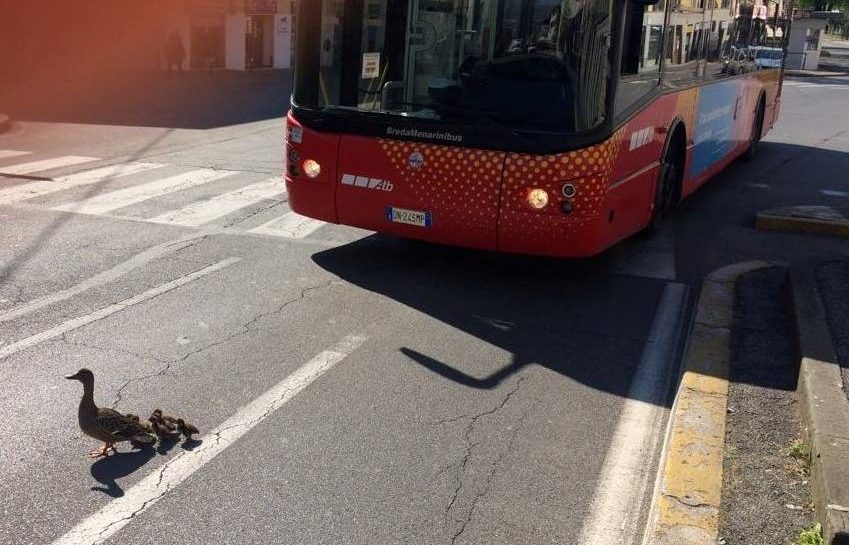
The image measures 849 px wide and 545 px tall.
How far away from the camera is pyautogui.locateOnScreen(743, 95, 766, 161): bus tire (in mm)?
17297

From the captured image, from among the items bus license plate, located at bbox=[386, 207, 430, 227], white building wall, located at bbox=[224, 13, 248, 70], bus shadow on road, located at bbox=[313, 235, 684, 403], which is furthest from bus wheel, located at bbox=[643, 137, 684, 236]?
white building wall, located at bbox=[224, 13, 248, 70]

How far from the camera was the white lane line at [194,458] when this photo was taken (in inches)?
172

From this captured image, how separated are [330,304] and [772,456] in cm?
381

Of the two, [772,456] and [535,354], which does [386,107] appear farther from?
[772,456]

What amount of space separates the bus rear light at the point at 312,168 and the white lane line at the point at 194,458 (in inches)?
93.2

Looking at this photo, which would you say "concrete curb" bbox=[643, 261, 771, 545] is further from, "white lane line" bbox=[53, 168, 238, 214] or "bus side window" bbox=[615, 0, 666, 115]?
"white lane line" bbox=[53, 168, 238, 214]

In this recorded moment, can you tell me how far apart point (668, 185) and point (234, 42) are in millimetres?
34473

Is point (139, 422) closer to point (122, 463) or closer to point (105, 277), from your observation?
point (122, 463)

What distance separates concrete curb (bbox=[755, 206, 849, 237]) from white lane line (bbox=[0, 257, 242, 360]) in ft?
19.5

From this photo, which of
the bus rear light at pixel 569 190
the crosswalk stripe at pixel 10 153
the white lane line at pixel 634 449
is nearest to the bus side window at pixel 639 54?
the bus rear light at pixel 569 190

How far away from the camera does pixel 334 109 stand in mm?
8727

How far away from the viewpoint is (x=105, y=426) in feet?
16.5

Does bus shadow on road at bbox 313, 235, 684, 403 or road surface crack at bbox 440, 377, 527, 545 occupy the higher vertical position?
bus shadow on road at bbox 313, 235, 684, 403

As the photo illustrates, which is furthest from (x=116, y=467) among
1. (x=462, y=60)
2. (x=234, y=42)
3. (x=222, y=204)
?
(x=234, y=42)
